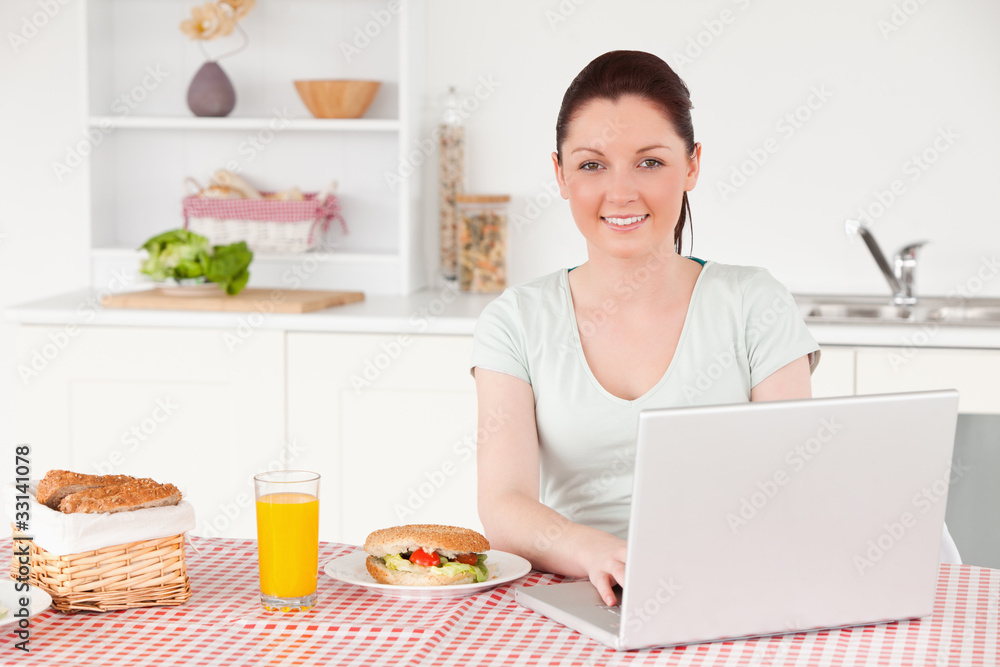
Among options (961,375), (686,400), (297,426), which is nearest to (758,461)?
(686,400)

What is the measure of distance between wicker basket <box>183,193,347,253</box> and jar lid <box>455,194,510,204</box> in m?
0.34

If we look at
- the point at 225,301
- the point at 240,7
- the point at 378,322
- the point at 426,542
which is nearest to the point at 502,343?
the point at 426,542

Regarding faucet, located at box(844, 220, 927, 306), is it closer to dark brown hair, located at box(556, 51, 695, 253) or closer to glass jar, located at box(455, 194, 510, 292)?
glass jar, located at box(455, 194, 510, 292)

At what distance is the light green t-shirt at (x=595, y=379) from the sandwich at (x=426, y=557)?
1.10 feet

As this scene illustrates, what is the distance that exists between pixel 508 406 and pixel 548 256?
139 cm

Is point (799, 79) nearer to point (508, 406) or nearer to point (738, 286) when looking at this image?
point (738, 286)

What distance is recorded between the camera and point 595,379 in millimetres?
1422

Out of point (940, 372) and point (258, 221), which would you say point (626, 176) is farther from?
point (258, 221)

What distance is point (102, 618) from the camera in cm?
101

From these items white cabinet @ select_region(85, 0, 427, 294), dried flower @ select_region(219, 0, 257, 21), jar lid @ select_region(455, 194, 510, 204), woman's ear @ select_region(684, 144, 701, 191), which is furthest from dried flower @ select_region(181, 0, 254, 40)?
woman's ear @ select_region(684, 144, 701, 191)

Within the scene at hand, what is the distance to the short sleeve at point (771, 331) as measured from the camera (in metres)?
1.43

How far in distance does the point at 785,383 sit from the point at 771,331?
0.07 metres

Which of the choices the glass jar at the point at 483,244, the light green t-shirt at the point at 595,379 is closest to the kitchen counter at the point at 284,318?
the glass jar at the point at 483,244

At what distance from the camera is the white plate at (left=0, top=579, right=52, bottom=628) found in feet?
3.16
